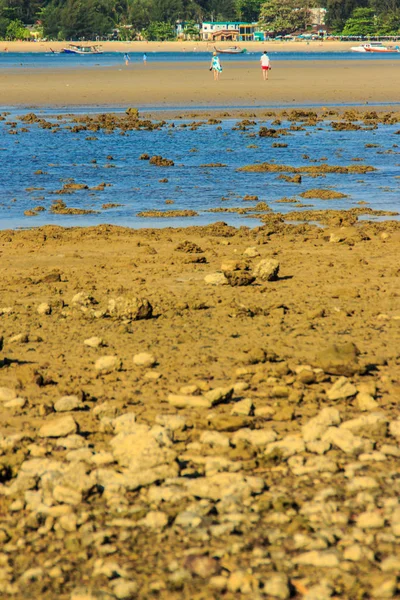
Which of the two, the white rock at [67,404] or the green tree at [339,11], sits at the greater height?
the green tree at [339,11]

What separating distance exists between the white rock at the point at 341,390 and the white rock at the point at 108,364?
153cm

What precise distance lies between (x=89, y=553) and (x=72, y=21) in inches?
6489

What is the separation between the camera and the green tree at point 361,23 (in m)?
160

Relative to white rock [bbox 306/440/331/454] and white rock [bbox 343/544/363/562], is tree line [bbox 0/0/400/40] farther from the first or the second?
white rock [bbox 343/544/363/562]

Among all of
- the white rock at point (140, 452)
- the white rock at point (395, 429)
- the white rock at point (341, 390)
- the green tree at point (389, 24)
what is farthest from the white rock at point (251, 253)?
the green tree at point (389, 24)

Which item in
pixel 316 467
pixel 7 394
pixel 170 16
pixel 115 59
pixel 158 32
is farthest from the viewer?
pixel 170 16

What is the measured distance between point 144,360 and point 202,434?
1.38m

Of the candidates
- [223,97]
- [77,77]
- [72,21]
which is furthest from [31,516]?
[72,21]

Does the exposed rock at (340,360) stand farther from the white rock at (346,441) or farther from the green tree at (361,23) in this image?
the green tree at (361,23)

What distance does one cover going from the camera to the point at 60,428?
539 cm

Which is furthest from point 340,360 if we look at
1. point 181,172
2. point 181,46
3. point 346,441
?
point 181,46

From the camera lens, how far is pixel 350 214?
1333 centimetres

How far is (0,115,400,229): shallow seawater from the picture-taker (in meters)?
14.5

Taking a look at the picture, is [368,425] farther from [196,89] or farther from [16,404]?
[196,89]
